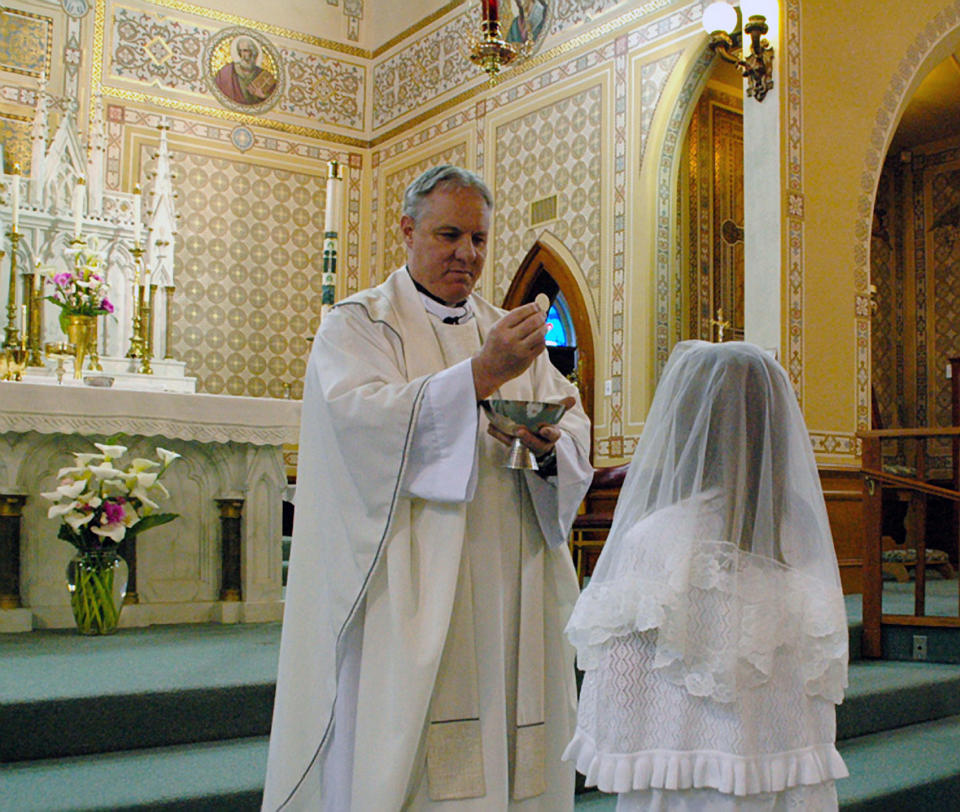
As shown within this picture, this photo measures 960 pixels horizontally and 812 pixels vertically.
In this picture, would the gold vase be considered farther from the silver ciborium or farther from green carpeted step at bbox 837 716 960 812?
green carpeted step at bbox 837 716 960 812

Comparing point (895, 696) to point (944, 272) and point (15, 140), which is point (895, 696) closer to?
point (944, 272)

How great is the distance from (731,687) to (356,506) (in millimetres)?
882

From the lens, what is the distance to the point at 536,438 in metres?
2.28

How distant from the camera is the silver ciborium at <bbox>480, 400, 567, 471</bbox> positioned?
2230 mm

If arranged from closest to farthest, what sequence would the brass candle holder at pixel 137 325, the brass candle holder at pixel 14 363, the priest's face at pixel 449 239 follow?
the priest's face at pixel 449 239 → the brass candle holder at pixel 14 363 → the brass candle holder at pixel 137 325

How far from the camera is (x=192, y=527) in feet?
16.5

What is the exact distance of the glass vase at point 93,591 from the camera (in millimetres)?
4484

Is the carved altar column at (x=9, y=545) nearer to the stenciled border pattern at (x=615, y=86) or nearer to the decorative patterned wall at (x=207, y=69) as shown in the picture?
the stenciled border pattern at (x=615, y=86)

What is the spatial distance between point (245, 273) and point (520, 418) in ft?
27.6

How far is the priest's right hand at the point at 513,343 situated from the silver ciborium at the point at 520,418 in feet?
0.25

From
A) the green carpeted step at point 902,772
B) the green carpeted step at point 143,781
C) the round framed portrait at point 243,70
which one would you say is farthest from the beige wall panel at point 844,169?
the round framed portrait at point 243,70

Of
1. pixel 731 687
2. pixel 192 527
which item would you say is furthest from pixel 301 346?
pixel 731 687

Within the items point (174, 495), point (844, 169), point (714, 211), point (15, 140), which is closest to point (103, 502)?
point (174, 495)

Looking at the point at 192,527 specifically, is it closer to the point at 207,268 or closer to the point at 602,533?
the point at 602,533
